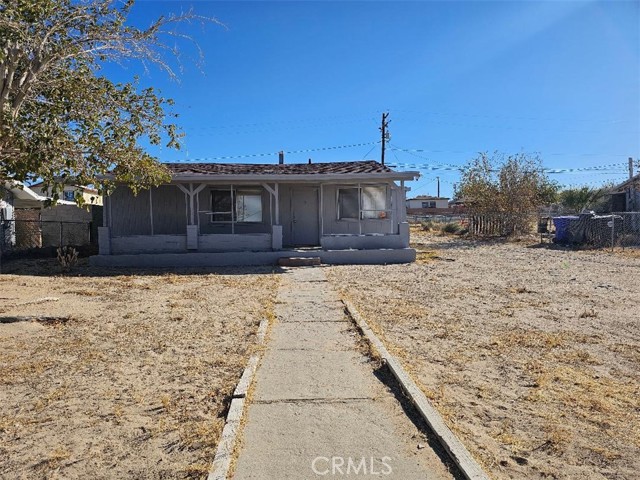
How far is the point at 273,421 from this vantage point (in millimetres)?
3521

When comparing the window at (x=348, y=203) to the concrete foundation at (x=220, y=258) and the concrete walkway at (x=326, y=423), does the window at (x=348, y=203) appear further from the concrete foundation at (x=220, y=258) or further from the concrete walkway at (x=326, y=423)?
the concrete walkway at (x=326, y=423)

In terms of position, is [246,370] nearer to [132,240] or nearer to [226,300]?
[226,300]

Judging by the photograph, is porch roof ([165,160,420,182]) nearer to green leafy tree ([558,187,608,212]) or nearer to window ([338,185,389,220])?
window ([338,185,389,220])

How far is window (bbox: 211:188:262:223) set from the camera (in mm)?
16562

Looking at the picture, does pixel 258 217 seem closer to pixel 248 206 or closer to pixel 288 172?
pixel 248 206

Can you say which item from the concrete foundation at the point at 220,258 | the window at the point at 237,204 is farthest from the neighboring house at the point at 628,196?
the window at the point at 237,204

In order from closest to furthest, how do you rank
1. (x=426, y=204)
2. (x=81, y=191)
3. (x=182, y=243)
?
(x=81, y=191) < (x=182, y=243) < (x=426, y=204)

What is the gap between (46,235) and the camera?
1841 cm

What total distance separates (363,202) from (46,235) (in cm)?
1283

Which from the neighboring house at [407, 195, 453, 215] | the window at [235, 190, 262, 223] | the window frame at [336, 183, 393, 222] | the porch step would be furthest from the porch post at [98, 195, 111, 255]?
the neighboring house at [407, 195, 453, 215]

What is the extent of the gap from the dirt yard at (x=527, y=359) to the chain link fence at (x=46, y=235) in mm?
12115

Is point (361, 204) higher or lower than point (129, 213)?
higher

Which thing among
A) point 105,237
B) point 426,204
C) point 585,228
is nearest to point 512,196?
point 585,228

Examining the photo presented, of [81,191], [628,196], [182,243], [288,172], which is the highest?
[288,172]
